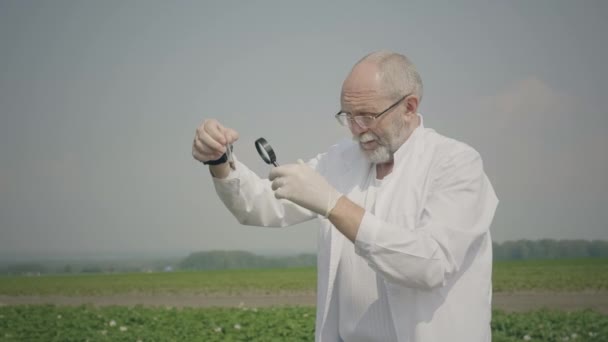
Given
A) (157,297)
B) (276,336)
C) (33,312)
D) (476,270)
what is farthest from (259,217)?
(157,297)

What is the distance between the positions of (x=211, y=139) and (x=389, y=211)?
0.80m

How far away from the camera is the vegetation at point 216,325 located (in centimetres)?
729

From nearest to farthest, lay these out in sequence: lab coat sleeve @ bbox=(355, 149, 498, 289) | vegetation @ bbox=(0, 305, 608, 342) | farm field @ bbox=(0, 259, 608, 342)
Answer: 1. lab coat sleeve @ bbox=(355, 149, 498, 289)
2. vegetation @ bbox=(0, 305, 608, 342)
3. farm field @ bbox=(0, 259, 608, 342)

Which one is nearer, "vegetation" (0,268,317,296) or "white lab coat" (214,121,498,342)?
"white lab coat" (214,121,498,342)

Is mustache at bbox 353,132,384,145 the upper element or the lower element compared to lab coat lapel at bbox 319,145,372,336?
upper

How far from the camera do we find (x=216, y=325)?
7926mm

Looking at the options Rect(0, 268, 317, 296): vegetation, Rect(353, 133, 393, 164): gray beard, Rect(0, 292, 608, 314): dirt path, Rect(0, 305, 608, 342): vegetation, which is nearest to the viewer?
Rect(353, 133, 393, 164): gray beard

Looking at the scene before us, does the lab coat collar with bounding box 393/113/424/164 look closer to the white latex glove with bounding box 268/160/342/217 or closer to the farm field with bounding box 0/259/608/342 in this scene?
the white latex glove with bounding box 268/160/342/217

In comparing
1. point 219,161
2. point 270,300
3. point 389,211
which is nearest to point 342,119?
point 389,211

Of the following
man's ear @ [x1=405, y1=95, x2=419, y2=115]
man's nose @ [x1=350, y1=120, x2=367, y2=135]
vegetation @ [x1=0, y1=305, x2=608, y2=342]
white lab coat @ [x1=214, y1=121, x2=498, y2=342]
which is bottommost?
vegetation @ [x1=0, y1=305, x2=608, y2=342]

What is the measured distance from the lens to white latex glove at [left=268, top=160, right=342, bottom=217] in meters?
2.42

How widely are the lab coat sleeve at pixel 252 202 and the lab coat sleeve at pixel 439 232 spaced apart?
2.56ft

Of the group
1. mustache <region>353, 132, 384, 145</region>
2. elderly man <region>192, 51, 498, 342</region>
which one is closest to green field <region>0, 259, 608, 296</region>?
elderly man <region>192, 51, 498, 342</region>

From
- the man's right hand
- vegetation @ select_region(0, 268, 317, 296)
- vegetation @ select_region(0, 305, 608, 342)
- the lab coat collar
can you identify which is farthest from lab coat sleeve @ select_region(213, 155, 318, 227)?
vegetation @ select_region(0, 268, 317, 296)
